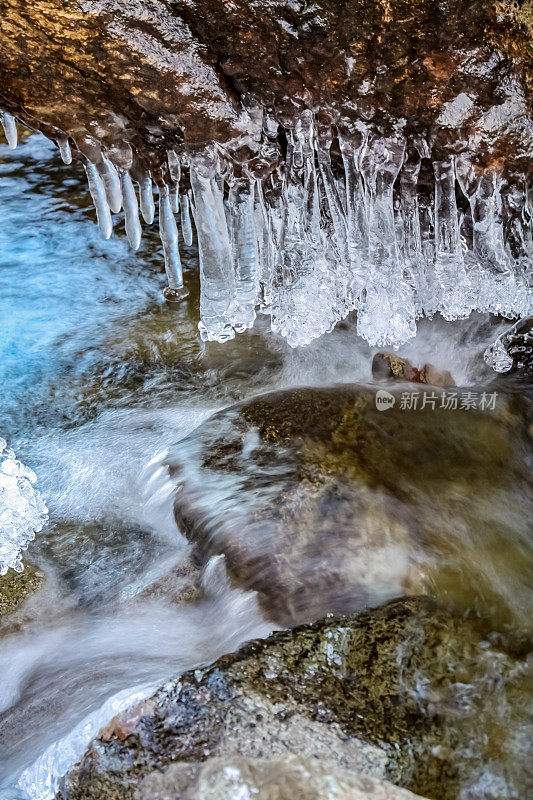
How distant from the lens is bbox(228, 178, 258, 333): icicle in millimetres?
3178

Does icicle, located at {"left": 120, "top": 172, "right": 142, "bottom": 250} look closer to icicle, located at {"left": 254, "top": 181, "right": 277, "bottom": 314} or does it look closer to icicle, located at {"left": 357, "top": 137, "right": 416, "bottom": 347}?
icicle, located at {"left": 254, "top": 181, "right": 277, "bottom": 314}

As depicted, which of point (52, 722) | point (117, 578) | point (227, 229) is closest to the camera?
point (52, 722)

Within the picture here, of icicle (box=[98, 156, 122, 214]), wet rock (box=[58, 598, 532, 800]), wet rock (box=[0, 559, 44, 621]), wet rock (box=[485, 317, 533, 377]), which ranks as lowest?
wet rock (box=[0, 559, 44, 621])

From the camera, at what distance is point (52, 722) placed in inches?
91.0

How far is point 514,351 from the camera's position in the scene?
382cm

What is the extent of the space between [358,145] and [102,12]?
116 cm

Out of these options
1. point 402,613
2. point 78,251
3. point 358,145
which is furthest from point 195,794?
point 78,251

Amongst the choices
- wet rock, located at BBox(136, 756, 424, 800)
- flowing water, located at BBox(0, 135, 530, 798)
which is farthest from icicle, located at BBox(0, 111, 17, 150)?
wet rock, located at BBox(136, 756, 424, 800)

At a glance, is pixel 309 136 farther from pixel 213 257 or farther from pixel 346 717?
pixel 346 717

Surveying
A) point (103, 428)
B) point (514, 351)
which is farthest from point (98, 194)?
point (514, 351)

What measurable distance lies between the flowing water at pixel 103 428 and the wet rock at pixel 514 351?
0.26 feet

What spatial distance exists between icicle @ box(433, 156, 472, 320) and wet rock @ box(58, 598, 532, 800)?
5.81 ft

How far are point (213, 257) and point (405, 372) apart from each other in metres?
1.26

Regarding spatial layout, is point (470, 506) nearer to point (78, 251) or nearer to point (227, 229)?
point (227, 229)
